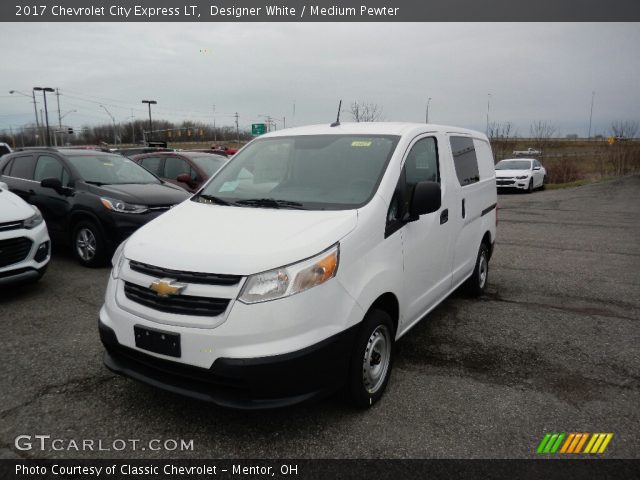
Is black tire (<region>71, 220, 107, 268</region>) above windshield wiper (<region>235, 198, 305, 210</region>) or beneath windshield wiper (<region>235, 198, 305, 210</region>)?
beneath

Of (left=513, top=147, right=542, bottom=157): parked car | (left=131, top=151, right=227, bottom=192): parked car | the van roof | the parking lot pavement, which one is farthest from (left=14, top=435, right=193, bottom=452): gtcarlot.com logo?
(left=513, top=147, right=542, bottom=157): parked car

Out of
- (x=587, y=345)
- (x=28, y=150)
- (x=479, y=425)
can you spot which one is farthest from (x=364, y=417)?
(x=28, y=150)

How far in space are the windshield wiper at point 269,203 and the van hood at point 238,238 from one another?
81 millimetres

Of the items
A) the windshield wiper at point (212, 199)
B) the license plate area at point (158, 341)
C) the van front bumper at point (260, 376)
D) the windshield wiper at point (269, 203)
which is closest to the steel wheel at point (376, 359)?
the van front bumper at point (260, 376)

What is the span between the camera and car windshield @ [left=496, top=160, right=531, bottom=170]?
22955 mm

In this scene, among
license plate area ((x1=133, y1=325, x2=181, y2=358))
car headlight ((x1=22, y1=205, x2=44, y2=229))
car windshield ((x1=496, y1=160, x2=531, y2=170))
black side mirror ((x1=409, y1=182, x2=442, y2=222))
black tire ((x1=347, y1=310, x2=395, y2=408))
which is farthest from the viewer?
car windshield ((x1=496, y1=160, x2=531, y2=170))

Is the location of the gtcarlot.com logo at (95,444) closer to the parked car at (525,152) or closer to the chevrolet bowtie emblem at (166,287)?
the chevrolet bowtie emblem at (166,287)

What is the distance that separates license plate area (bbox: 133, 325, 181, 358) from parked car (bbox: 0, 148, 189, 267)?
14.8 ft

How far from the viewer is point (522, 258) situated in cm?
834

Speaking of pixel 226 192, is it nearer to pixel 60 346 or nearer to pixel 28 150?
pixel 60 346

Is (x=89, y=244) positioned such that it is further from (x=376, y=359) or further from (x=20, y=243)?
(x=376, y=359)

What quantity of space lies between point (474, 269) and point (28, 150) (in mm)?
7834

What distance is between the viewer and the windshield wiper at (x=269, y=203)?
351 centimetres

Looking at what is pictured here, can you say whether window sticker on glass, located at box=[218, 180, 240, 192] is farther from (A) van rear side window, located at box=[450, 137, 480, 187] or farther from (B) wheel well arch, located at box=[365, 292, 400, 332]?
(A) van rear side window, located at box=[450, 137, 480, 187]
